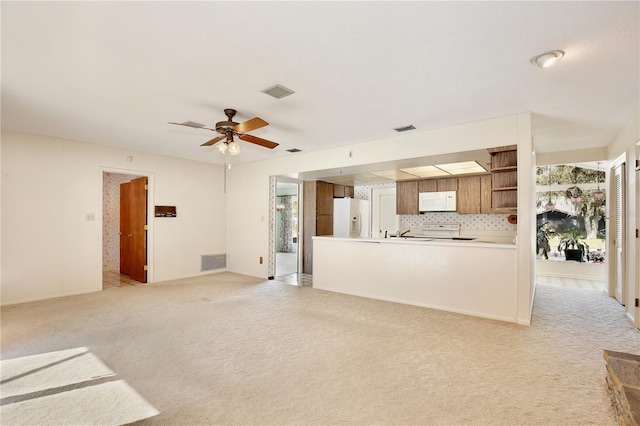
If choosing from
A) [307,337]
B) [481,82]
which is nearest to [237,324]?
[307,337]

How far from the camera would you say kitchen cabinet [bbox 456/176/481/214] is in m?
6.06

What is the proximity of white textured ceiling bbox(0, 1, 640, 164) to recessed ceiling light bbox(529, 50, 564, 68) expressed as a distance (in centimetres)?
6

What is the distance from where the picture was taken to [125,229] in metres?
6.73

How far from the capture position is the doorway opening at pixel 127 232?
20.2 feet

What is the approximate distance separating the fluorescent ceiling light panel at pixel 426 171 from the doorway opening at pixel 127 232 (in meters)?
5.13

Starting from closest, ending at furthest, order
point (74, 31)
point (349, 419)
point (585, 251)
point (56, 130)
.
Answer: point (349, 419)
point (74, 31)
point (56, 130)
point (585, 251)

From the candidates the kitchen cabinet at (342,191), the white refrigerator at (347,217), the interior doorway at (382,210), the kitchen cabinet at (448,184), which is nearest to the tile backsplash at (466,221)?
the kitchen cabinet at (448,184)

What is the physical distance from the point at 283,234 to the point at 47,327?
864 centimetres

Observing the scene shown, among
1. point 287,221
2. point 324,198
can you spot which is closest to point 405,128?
point 324,198

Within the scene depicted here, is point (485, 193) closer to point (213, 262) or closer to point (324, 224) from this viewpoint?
point (324, 224)

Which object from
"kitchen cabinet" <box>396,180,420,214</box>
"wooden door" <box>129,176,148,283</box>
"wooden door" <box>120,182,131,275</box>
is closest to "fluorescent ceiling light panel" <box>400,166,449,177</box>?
"kitchen cabinet" <box>396,180,420,214</box>

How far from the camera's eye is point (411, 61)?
8.31ft

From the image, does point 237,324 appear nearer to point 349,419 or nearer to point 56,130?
point 349,419

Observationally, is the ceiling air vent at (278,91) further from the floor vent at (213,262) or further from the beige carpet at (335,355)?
the floor vent at (213,262)
